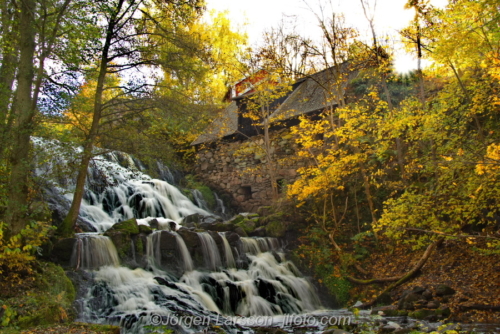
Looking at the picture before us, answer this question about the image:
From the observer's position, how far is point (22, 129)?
640 centimetres

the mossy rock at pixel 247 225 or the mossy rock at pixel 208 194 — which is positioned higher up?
the mossy rock at pixel 208 194

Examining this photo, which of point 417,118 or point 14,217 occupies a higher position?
point 417,118

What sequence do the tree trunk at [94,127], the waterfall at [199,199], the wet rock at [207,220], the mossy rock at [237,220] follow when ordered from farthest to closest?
the waterfall at [199,199]
the mossy rock at [237,220]
the wet rock at [207,220]
the tree trunk at [94,127]

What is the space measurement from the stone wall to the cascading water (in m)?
4.57

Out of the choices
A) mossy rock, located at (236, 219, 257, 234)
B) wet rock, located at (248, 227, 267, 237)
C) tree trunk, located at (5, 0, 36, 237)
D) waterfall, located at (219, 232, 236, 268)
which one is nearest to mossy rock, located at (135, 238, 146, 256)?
waterfall, located at (219, 232, 236, 268)

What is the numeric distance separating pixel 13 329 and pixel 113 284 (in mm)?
2644

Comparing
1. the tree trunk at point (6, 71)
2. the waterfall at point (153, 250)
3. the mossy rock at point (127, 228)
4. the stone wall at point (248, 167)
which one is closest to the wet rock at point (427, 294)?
the waterfall at point (153, 250)

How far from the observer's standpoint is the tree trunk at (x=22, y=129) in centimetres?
630

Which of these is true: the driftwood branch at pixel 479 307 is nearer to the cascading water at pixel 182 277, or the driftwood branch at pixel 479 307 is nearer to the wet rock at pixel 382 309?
the wet rock at pixel 382 309

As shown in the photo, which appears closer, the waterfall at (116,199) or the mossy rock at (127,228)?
the mossy rock at (127,228)

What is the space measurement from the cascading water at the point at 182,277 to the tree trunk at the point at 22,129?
160cm

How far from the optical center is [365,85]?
1387cm

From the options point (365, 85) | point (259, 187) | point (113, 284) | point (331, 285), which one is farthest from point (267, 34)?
point (113, 284)

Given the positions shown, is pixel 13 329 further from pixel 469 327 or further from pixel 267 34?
pixel 267 34
